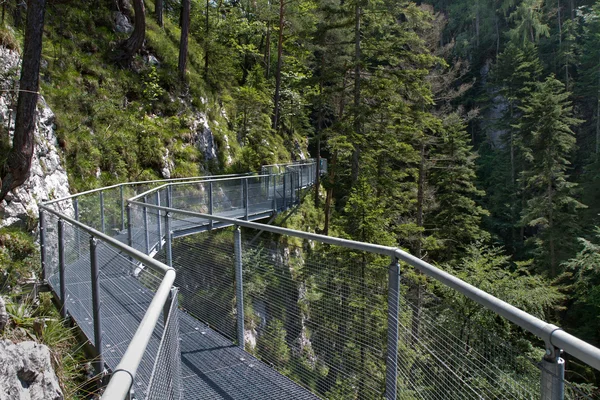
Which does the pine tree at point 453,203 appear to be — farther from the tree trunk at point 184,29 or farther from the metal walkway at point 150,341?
the metal walkway at point 150,341

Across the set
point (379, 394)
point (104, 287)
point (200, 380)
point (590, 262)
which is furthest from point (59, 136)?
point (590, 262)

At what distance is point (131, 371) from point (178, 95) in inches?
741

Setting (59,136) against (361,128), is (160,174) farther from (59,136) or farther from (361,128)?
(361,128)

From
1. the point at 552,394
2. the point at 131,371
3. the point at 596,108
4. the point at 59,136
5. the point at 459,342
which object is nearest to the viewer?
the point at 131,371

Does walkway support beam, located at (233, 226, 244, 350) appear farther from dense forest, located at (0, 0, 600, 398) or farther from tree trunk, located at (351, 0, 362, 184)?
tree trunk, located at (351, 0, 362, 184)

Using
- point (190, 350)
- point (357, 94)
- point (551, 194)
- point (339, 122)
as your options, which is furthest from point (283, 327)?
point (551, 194)

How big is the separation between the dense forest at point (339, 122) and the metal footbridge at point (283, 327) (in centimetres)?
20

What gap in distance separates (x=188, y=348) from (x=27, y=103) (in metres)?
6.51

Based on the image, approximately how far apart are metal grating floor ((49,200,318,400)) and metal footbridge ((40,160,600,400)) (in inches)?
0.7

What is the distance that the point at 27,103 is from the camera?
8.21 meters

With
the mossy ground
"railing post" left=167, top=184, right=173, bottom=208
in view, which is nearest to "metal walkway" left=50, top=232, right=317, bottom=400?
the mossy ground

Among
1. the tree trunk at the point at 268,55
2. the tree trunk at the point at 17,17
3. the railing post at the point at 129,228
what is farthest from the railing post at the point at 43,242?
the tree trunk at the point at 268,55

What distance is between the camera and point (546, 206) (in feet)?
85.0

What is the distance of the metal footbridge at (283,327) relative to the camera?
1823 mm
